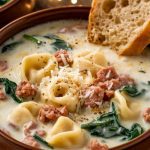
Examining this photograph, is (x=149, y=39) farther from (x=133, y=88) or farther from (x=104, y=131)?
(x=104, y=131)

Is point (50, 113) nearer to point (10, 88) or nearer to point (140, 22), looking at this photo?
point (10, 88)

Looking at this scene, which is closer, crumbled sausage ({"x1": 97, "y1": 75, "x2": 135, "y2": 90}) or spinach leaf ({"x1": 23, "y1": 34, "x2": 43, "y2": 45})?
crumbled sausage ({"x1": 97, "y1": 75, "x2": 135, "y2": 90})

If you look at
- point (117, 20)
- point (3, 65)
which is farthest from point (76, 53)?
point (3, 65)

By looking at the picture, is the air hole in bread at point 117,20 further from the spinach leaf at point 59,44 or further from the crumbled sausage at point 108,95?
the crumbled sausage at point 108,95

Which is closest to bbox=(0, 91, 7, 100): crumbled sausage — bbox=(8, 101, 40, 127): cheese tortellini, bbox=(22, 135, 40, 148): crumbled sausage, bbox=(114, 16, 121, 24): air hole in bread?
bbox=(8, 101, 40, 127): cheese tortellini

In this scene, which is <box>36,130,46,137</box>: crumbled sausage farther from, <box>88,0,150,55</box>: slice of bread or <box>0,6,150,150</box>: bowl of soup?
<box>88,0,150,55</box>: slice of bread

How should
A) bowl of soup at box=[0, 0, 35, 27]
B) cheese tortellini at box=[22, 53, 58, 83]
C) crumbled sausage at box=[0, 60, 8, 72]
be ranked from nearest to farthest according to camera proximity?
cheese tortellini at box=[22, 53, 58, 83] < crumbled sausage at box=[0, 60, 8, 72] < bowl of soup at box=[0, 0, 35, 27]
